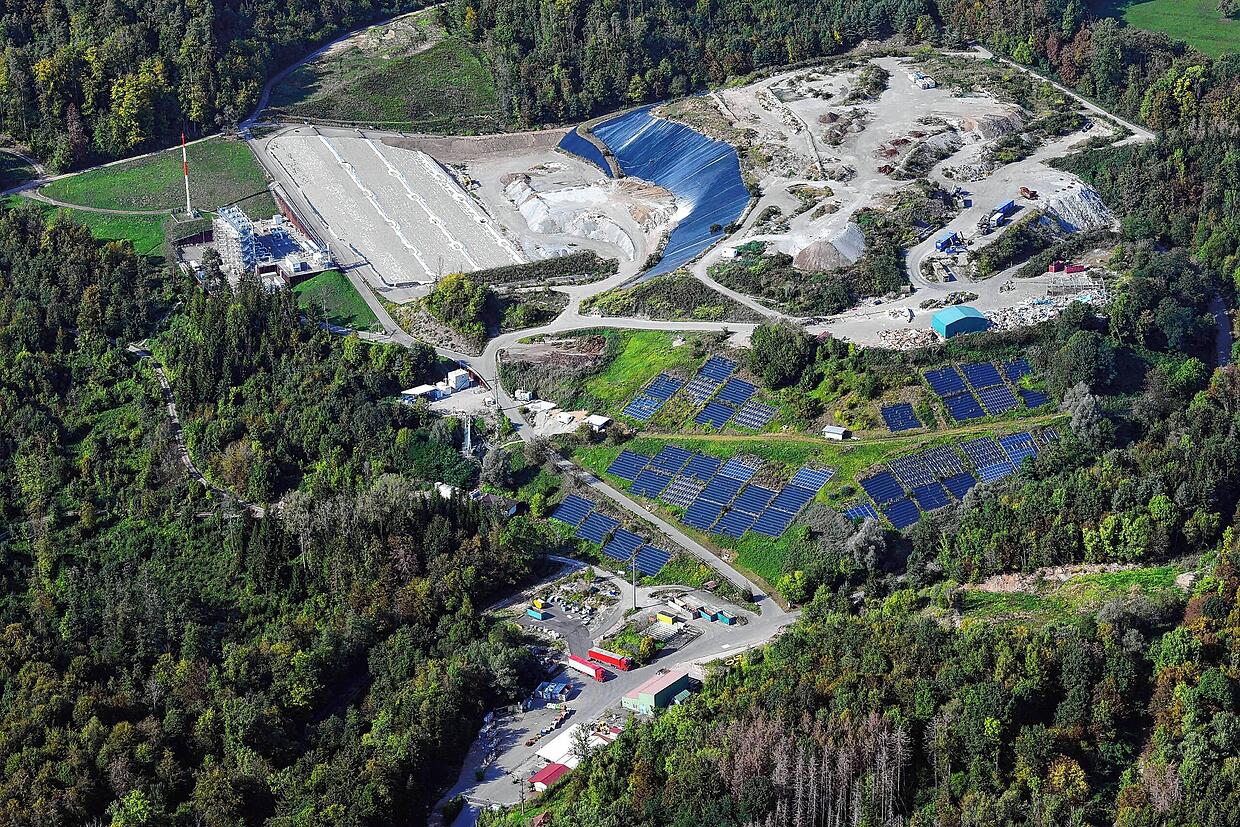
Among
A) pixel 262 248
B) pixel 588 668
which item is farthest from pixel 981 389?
pixel 262 248

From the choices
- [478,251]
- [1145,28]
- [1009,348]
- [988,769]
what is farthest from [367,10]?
[988,769]

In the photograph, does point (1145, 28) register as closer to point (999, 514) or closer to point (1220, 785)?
point (999, 514)

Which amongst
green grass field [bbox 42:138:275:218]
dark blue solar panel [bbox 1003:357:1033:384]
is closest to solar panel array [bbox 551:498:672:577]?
dark blue solar panel [bbox 1003:357:1033:384]

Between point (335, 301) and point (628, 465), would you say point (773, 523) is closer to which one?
point (628, 465)

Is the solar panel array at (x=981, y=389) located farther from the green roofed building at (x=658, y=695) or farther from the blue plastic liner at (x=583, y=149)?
the blue plastic liner at (x=583, y=149)

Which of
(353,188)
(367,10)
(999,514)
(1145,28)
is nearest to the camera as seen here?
(999,514)

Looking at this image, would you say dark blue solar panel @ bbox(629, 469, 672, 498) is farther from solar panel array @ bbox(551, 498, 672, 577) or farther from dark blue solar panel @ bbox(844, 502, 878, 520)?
dark blue solar panel @ bbox(844, 502, 878, 520)

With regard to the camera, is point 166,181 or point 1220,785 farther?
point 166,181
